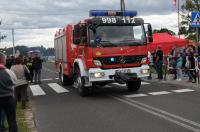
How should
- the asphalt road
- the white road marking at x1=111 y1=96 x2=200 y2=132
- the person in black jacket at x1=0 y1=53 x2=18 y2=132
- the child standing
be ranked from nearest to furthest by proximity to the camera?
1. the person in black jacket at x1=0 y1=53 x2=18 y2=132
2. the white road marking at x1=111 y1=96 x2=200 y2=132
3. the asphalt road
4. the child standing

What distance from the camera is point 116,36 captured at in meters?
16.8

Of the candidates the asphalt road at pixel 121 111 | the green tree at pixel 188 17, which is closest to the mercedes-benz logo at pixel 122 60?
the asphalt road at pixel 121 111

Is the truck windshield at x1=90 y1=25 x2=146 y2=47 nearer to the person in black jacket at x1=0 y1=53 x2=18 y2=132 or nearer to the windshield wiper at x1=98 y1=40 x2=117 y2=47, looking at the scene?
the windshield wiper at x1=98 y1=40 x2=117 y2=47

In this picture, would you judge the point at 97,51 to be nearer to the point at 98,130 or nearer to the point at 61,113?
the point at 61,113

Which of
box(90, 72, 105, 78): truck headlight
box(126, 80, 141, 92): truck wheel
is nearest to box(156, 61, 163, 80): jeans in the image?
box(126, 80, 141, 92): truck wheel

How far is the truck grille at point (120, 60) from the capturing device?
16625 mm

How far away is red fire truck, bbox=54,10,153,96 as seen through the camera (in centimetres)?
1653

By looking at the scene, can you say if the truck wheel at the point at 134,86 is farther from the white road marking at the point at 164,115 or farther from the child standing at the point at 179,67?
the child standing at the point at 179,67

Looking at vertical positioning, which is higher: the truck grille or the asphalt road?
the truck grille

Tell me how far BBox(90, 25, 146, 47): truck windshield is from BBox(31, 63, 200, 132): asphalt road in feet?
6.44

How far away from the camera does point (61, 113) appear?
1328 cm

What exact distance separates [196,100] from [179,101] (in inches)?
23.1

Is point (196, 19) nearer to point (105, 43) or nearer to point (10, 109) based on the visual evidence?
point (105, 43)

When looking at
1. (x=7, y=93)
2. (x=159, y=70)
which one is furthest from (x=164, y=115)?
(x=159, y=70)
